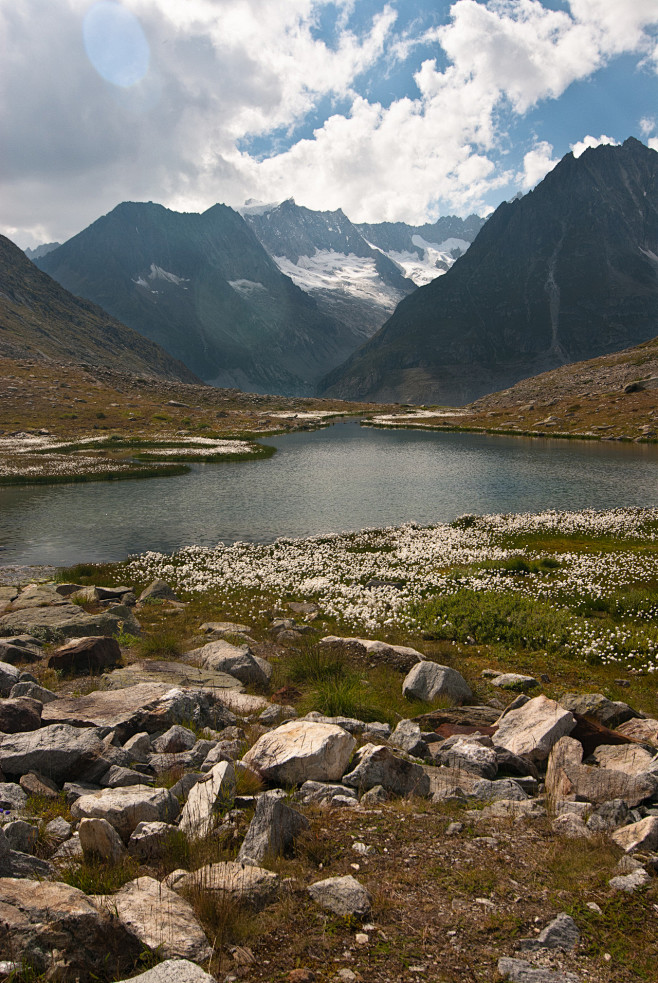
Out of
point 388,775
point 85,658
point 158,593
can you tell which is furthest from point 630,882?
point 158,593

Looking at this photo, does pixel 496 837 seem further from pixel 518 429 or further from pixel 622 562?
pixel 518 429

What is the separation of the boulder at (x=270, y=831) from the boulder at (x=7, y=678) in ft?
24.0

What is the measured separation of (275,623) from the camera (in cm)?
1962

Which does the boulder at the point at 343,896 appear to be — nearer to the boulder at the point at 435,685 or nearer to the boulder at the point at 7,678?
the boulder at the point at 435,685

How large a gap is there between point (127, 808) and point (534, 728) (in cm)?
696

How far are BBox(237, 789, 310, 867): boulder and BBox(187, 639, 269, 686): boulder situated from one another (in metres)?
7.27

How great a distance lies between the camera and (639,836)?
6297 mm

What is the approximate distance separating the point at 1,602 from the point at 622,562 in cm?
2714

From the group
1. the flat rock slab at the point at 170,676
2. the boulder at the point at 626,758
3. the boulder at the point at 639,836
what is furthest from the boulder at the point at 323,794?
the flat rock slab at the point at 170,676

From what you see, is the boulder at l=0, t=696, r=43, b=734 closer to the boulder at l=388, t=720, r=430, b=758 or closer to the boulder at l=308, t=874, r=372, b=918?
the boulder at l=308, t=874, r=372, b=918

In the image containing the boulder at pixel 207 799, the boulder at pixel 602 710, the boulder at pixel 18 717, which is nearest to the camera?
the boulder at pixel 207 799

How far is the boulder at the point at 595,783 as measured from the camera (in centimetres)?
760

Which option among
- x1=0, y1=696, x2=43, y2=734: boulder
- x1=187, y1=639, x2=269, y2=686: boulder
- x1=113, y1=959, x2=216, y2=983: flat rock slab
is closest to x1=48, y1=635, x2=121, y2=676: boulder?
x1=187, y1=639, x2=269, y2=686: boulder

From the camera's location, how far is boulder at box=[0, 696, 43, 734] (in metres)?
8.87
